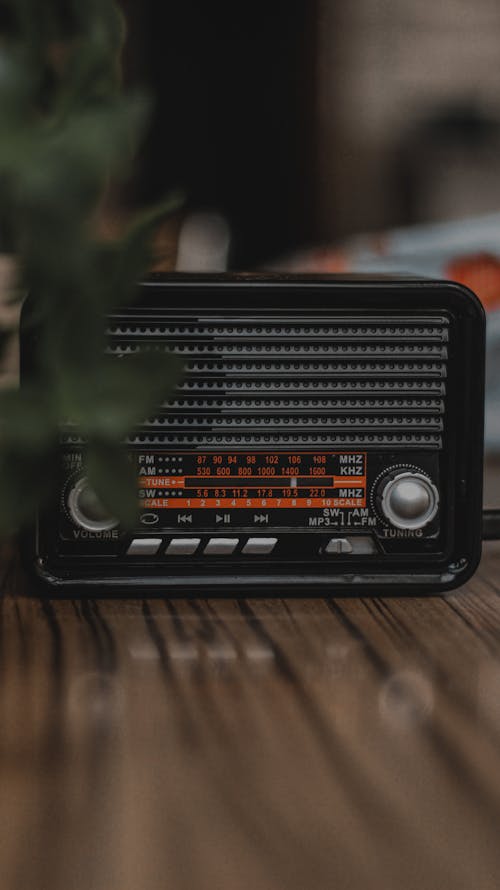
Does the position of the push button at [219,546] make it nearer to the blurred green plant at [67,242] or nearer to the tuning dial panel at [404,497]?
the tuning dial panel at [404,497]

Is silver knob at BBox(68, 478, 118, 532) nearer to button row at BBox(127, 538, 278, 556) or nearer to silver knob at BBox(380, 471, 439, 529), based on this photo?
button row at BBox(127, 538, 278, 556)

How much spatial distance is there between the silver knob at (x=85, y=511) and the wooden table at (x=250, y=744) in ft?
0.17

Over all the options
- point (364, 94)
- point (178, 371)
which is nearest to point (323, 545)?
point (178, 371)

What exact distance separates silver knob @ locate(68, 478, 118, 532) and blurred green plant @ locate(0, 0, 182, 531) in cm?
40

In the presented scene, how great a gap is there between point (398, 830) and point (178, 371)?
22 cm

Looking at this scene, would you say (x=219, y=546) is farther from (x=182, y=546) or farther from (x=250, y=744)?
(x=250, y=744)

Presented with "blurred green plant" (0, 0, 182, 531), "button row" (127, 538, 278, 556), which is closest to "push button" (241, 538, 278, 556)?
"button row" (127, 538, 278, 556)

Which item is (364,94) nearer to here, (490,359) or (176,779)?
(490,359)

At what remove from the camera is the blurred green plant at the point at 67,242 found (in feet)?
0.69

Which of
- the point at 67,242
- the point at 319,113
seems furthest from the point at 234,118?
the point at 67,242

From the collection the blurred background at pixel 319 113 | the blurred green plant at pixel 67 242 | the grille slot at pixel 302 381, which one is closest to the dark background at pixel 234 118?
the blurred background at pixel 319 113

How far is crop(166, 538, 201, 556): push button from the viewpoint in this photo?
0.66 meters

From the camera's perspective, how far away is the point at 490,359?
1318mm

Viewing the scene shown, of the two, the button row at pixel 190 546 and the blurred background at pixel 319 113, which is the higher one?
the blurred background at pixel 319 113
